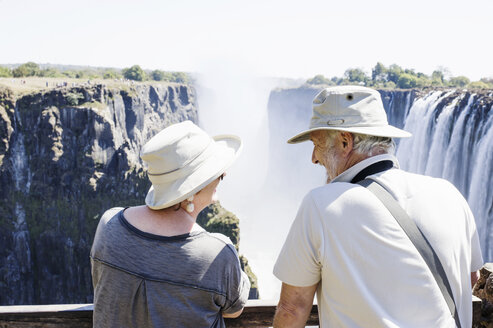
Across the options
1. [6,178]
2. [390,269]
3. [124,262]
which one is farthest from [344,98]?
[6,178]

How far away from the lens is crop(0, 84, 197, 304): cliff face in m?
39.9

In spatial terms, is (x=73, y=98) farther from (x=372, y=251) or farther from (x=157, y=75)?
(x=157, y=75)

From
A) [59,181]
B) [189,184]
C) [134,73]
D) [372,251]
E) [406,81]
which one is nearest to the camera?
[372,251]

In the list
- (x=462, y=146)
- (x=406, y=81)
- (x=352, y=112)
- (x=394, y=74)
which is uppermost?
(x=394, y=74)

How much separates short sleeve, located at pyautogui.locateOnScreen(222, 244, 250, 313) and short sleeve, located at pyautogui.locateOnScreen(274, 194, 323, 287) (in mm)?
212

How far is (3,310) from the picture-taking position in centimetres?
252

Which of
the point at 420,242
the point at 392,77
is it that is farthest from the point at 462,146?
the point at 392,77

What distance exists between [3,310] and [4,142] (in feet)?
140

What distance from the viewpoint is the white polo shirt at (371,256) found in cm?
173

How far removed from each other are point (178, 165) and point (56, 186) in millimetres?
43315

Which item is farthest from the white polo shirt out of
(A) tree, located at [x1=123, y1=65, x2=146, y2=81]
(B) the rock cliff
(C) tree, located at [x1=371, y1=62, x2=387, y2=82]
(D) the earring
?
(A) tree, located at [x1=123, y1=65, x2=146, y2=81]

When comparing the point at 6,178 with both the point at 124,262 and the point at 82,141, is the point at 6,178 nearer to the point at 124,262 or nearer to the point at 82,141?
the point at 82,141

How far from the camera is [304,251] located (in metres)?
1.82

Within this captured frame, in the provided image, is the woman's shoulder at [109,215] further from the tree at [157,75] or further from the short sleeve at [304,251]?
the tree at [157,75]
